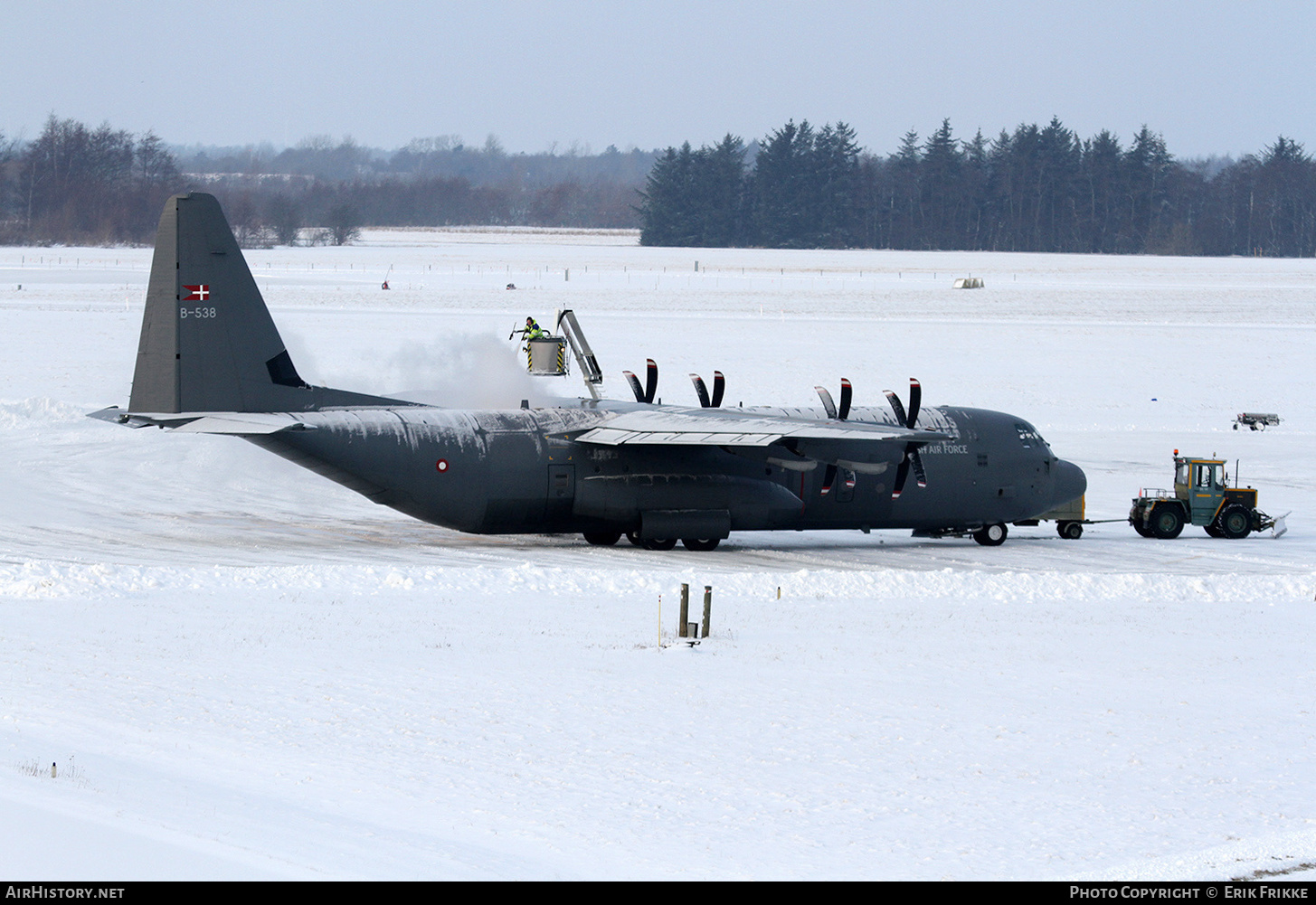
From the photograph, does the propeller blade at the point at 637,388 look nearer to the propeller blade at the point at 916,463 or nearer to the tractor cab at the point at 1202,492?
the propeller blade at the point at 916,463

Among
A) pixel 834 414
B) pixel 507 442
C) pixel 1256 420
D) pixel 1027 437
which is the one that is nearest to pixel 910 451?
pixel 834 414

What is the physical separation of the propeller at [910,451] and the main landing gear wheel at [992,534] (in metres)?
2.42

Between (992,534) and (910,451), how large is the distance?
498cm

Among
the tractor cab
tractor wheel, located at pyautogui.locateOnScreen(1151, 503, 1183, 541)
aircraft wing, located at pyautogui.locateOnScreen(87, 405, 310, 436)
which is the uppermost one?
aircraft wing, located at pyautogui.locateOnScreen(87, 405, 310, 436)

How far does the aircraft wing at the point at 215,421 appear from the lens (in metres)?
28.3

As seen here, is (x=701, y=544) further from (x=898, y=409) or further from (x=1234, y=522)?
(x=1234, y=522)

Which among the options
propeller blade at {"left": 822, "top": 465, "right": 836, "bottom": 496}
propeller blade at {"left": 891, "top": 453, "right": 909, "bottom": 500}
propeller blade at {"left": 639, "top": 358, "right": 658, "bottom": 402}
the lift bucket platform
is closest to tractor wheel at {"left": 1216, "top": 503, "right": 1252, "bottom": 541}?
propeller blade at {"left": 891, "top": 453, "right": 909, "bottom": 500}

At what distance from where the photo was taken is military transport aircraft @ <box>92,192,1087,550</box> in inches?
1168

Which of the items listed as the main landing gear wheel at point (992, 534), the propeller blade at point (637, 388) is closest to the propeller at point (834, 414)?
the main landing gear wheel at point (992, 534)

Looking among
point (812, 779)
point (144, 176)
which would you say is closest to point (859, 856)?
point (812, 779)

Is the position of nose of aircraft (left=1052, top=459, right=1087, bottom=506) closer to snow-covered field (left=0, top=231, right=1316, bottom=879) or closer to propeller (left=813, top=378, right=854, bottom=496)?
snow-covered field (left=0, top=231, right=1316, bottom=879)

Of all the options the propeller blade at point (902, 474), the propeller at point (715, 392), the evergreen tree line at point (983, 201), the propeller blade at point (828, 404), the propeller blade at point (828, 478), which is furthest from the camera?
the evergreen tree line at point (983, 201)

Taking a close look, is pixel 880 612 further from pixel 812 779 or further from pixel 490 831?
pixel 490 831

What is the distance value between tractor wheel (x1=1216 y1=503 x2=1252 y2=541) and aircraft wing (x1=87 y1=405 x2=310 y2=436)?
21573mm
